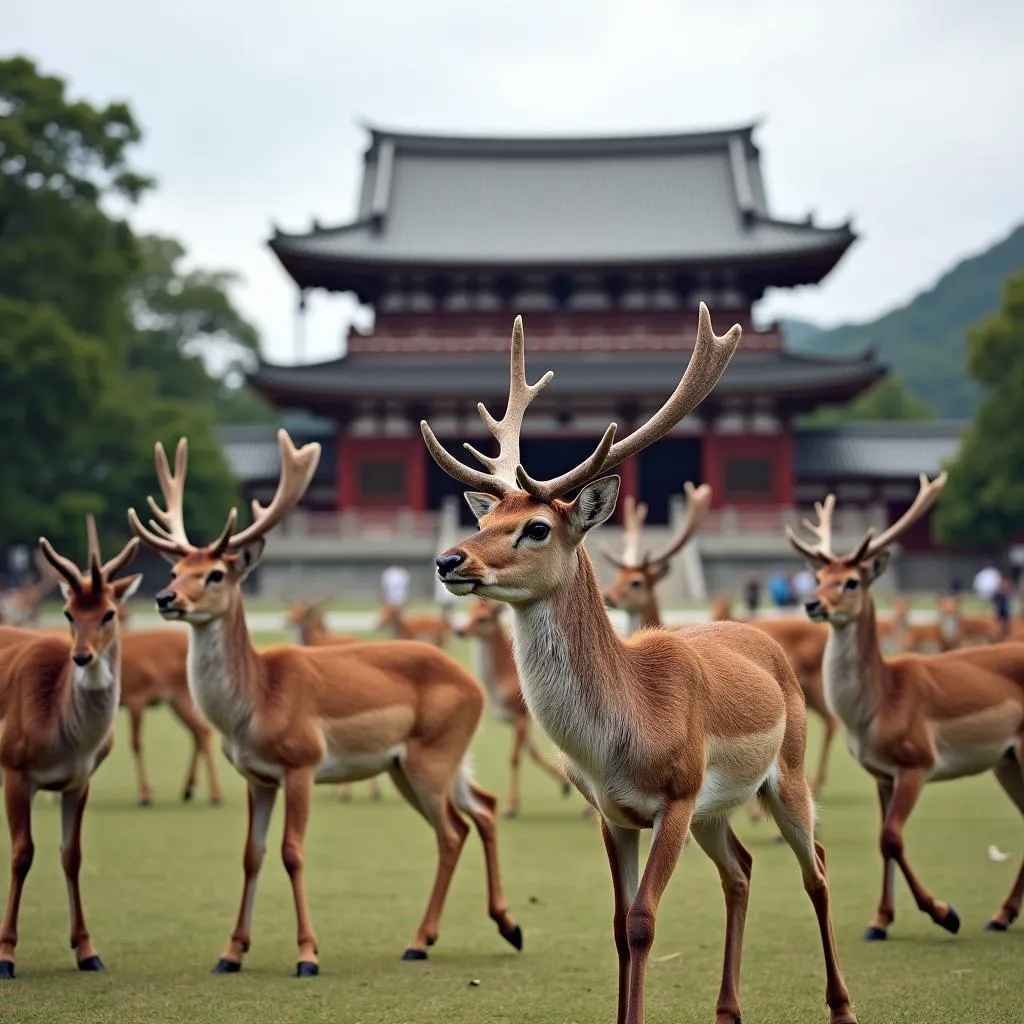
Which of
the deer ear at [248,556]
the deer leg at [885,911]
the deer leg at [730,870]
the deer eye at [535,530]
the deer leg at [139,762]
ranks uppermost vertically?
the deer eye at [535,530]

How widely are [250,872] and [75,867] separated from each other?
78cm

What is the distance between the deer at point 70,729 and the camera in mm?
6652

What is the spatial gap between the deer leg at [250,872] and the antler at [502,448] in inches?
87.0

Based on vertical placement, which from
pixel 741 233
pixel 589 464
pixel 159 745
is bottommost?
pixel 159 745

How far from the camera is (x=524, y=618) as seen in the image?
5.07m

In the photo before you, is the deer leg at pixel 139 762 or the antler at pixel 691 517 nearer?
the antler at pixel 691 517

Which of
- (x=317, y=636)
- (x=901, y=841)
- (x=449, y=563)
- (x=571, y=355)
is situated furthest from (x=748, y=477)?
(x=449, y=563)

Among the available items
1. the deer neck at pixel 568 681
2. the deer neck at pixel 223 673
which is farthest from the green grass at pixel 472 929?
the deer neck at pixel 568 681

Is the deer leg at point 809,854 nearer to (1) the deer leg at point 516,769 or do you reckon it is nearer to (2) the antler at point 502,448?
(2) the antler at point 502,448

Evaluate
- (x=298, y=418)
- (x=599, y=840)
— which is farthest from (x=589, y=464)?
(x=298, y=418)

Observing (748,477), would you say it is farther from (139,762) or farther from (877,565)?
(877,565)

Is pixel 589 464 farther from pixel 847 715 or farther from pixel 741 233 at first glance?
pixel 741 233

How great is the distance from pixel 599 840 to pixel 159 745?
791cm

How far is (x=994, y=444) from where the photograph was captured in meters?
37.4
